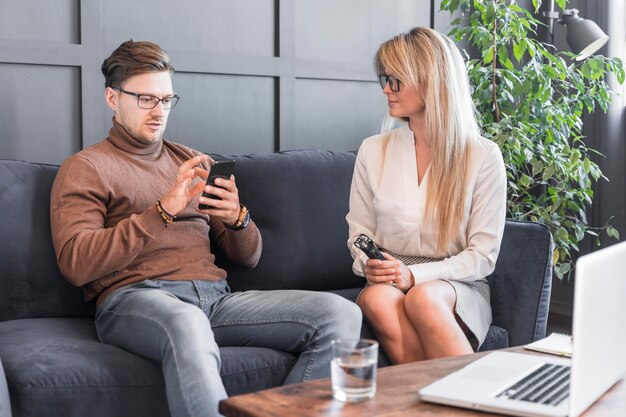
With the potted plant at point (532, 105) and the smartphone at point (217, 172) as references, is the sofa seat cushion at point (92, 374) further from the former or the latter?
the potted plant at point (532, 105)

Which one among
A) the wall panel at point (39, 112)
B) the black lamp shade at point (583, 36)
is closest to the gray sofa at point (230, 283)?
the wall panel at point (39, 112)

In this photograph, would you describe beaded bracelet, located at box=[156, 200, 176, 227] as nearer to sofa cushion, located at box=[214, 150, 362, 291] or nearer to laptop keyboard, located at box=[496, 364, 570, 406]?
sofa cushion, located at box=[214, 150, 362, 291]

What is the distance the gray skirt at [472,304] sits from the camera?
2.33 metres

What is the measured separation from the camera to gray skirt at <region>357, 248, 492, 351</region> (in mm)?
2328

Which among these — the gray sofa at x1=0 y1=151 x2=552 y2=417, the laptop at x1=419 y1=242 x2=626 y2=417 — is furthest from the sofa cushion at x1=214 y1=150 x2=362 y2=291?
the laptop at x1=419 y1=242 x2=626 y2=417

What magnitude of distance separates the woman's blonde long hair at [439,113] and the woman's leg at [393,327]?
0.83ft

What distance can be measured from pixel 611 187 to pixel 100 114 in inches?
86.5

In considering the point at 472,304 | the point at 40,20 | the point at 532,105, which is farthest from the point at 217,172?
the point at 532,105

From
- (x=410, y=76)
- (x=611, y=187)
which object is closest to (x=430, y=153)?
(x=410, y=76)

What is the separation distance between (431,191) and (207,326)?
2.59 feet

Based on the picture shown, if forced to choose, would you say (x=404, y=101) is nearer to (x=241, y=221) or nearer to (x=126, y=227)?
(x=241, y=221)

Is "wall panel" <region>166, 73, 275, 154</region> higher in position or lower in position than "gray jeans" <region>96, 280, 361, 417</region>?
higher

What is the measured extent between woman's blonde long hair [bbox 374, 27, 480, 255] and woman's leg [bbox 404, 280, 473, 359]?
0.24 m

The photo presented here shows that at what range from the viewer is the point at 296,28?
3.31m
